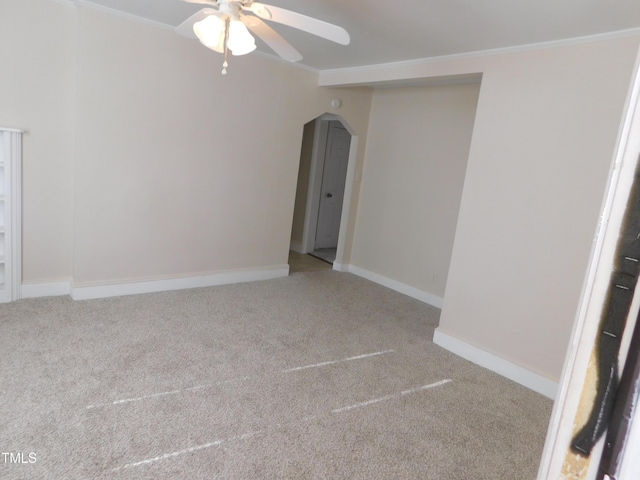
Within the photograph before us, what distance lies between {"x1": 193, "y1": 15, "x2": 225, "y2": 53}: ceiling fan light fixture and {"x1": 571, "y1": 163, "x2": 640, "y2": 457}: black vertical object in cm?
224

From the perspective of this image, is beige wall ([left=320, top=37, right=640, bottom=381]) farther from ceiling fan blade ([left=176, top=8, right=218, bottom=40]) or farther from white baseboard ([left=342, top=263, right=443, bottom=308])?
ceiling fan blade ([left=176, top=8, right=218, bottom=40])

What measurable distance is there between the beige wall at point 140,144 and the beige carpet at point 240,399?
0.59 m

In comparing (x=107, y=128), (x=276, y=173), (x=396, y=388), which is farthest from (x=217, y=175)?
(x=396, y=388)

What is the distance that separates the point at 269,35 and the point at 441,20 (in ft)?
3.94

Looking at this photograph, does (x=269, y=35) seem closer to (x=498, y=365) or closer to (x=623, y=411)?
(x=623, y=411)

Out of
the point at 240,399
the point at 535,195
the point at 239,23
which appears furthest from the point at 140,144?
the point at 535,195

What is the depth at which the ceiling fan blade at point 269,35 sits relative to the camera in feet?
7.54

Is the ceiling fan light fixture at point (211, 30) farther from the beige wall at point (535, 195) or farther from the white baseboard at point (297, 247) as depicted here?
the white baseboard at point (297, 247)

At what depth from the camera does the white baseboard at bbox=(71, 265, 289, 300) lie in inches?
151

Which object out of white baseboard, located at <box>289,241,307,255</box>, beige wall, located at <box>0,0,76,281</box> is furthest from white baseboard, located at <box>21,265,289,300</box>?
white baseboard, located at <box>289,241,307,255</box>

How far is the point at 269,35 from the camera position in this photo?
242 centimetres

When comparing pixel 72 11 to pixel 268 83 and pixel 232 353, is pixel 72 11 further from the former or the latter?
pixel 232 353

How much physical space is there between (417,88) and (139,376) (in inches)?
162

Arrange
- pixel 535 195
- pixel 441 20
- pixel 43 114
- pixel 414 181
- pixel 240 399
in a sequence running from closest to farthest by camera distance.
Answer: pixel 240 399, pixel 441 20, pixel 535 195, pixel 43 114, pixel 414 181
